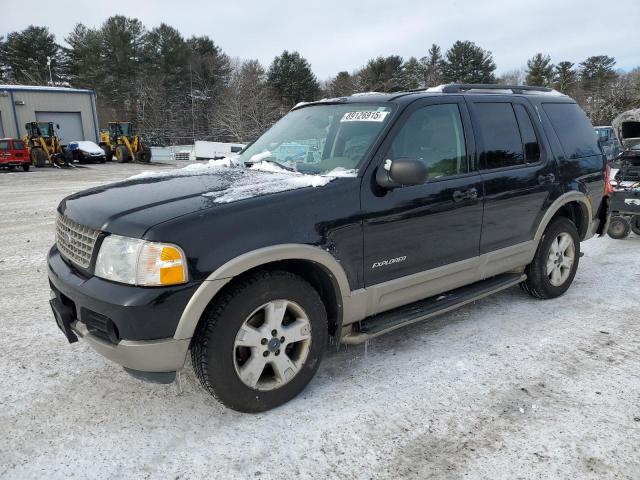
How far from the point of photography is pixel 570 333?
12.9ft

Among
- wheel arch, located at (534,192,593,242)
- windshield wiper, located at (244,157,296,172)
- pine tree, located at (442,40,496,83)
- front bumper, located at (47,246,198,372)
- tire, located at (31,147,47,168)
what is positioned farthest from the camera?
pine tree, located at (442,40,496,83)

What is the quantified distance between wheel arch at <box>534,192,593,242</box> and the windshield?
A: 1976 mm

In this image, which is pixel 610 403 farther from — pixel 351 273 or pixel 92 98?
pixel 92 98

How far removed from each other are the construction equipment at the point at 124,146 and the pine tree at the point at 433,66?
3892cm

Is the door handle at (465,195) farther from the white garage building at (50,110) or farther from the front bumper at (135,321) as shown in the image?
the white garage building at (50,110)

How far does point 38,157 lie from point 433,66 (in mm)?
49096

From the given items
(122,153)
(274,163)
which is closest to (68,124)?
(122,153)

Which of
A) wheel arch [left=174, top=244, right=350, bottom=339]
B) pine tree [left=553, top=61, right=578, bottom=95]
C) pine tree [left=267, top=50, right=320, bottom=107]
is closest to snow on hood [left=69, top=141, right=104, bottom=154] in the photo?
pine tree [left=267, top=50, right=320, bottom=107]

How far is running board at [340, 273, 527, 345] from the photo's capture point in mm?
3150

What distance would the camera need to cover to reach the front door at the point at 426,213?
10.3 ft

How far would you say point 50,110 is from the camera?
35.8 meters

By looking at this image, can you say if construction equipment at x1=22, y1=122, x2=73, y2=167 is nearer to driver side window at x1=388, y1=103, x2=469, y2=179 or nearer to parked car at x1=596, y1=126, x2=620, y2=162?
parked car at x1=596, y1=126, x2=620, y2=162

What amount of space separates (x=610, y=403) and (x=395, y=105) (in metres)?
2.35

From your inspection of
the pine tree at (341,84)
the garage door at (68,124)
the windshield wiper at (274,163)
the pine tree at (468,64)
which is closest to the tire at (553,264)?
the windshield wiper at (274,163)
